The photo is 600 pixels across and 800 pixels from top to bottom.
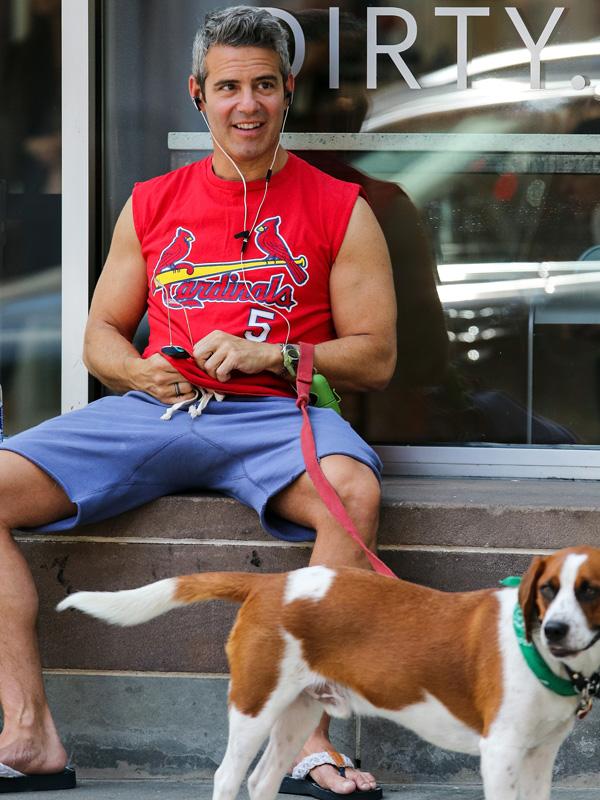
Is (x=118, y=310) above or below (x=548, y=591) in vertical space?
above

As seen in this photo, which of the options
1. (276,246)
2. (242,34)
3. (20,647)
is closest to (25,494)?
(20,647)

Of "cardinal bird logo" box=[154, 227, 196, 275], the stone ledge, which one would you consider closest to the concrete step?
the stone ledge

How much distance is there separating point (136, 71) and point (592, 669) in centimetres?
269

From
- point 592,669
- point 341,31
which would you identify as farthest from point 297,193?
point 592,669

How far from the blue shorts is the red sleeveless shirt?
14 centimetres

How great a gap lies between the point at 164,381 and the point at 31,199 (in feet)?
4.05

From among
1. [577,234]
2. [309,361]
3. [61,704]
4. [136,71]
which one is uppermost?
[136,71]

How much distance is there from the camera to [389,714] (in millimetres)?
2719

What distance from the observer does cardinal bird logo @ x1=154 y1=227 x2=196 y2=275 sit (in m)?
3.70

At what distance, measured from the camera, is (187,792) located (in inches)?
133

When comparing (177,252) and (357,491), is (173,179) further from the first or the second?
(357,491)

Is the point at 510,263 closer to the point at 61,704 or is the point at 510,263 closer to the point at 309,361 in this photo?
the point at 309,361

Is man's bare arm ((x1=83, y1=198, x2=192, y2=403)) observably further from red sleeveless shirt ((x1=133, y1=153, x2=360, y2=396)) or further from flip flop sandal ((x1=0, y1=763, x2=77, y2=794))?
flip flop sandal ((x1=0, y1=763, x2=77, y2=794))

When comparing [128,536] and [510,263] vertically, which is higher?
[510,263]
